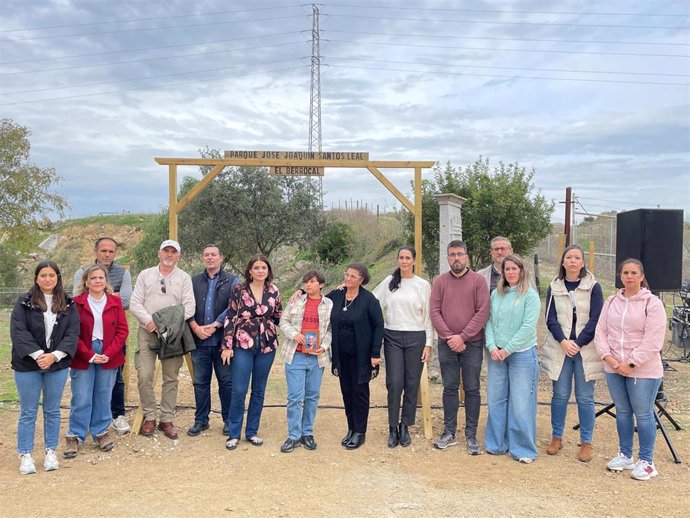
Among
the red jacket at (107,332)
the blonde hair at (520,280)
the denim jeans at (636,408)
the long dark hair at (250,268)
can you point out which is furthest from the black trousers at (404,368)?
the red jacket at (107,332)

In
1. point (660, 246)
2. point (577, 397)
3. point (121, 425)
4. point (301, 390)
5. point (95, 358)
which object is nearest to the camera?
point (95, 358)

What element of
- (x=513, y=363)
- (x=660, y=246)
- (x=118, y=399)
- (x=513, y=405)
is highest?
(x=660, y=246)

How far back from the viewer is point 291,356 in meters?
4.87

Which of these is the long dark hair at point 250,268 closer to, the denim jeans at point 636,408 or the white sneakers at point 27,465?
the white sneakers at point 27,465

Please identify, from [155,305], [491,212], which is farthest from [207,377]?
[491,212]

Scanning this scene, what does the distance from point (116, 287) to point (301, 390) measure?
2013 millimetres

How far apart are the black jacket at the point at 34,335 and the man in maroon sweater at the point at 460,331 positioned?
2902mm

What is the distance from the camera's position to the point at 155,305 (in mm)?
5047

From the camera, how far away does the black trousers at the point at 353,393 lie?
4934 millimetres

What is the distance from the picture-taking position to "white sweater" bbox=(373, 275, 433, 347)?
5.00 meters

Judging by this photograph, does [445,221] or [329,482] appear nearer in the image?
[329,482]

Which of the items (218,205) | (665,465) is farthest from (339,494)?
(218,205)

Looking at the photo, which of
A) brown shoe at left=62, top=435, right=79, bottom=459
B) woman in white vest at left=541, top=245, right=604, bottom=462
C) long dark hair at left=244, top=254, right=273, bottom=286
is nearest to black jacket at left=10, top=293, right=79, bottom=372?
brown shoe at left=62, top=435, right=79, bottom=459

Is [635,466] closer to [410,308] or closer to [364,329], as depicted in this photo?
[410,308]
